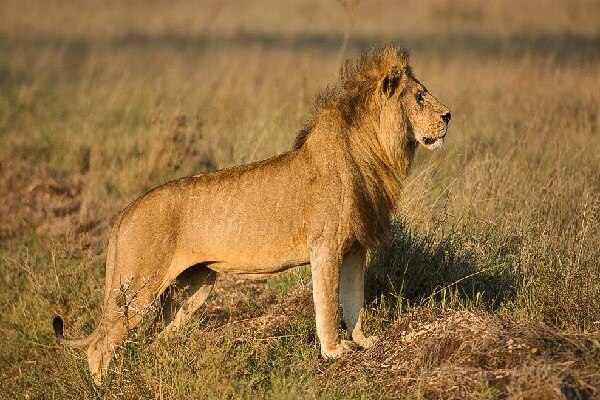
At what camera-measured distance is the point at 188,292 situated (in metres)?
6.69

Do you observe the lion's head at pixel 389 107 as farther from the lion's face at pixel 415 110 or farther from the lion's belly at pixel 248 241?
the lion's belly at pixel 248 241

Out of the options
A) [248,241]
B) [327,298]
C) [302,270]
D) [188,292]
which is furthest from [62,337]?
[302,270]

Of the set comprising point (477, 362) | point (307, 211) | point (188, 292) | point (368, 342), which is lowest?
point (368, 342)

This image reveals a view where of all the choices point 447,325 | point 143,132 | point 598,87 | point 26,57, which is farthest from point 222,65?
point 447,325

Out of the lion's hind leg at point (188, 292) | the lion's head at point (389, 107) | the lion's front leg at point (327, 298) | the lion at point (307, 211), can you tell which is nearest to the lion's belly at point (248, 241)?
the lion at point (307, 211)

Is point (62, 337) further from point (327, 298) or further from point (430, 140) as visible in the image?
point (430, 140)

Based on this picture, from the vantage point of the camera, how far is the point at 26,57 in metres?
18.1

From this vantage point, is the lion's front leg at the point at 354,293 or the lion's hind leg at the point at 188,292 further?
the lion's hind leg at the point at 188,292

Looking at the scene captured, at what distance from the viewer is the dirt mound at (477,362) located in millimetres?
5156

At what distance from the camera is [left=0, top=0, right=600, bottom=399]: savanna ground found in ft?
18.8

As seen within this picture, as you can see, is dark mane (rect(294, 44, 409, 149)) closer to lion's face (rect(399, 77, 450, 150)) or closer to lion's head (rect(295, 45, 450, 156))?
lion's head (rect(295, 45, 450, 156))

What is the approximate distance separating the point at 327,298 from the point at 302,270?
1.66m

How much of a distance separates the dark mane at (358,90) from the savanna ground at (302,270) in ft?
4.21

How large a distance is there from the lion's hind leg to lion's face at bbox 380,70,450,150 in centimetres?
154
